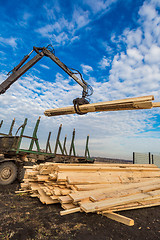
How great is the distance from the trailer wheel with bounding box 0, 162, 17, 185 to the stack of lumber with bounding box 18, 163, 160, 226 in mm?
2121

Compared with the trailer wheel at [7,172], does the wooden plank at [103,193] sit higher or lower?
higher

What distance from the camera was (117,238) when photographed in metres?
2.57

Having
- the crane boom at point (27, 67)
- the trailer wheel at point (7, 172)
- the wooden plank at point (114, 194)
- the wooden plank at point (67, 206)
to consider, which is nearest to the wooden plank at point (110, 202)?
the wooden plank at point (114, 194)

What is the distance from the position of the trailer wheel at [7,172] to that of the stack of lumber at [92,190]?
212 cm

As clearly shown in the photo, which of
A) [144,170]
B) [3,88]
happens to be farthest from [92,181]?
[3,88]

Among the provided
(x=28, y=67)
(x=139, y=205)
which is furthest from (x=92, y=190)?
(x=28, y=67)

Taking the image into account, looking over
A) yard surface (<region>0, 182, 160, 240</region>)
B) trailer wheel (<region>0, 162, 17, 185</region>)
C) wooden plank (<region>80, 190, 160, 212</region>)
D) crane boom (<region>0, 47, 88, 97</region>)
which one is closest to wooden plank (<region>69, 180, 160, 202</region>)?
wooden plank (<region>80, 190, 160, 212</region>)

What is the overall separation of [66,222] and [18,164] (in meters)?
5.52

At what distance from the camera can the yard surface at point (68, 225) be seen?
258cm

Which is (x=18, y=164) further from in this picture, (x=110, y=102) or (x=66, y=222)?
(x=110, y=102)

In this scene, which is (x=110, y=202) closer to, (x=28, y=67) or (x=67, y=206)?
(x=67, y=206)

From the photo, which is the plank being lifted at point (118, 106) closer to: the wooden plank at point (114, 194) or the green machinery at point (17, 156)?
the wooden plank at point (114, 194)

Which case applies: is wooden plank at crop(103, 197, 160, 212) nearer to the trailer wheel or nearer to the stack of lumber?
the stack of lumber

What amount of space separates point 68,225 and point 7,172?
216 inches
